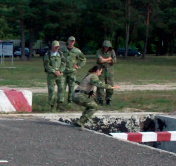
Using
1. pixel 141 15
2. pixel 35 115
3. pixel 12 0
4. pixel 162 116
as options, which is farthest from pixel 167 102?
pixel 141 15

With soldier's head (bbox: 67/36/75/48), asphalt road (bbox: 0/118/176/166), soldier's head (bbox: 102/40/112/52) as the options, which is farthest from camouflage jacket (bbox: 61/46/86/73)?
asphalt road (bbox: 0/118/176/166)

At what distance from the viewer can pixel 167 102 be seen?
1296 cm

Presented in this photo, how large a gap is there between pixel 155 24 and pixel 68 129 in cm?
5059

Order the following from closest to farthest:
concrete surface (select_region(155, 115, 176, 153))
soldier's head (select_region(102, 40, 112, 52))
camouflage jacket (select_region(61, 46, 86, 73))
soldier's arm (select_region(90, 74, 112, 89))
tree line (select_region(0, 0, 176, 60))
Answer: soldier's arm (select_region(90, 74, 112, 89)) < concrete surface (select_region(155, 115, 176, 153)) < camouflage jacket (select_region(61, 46, 86, 73)) < soldier's head (select_region(102, 40, 112, 52)) < tree line (select_region(0, 0, 176, 60))

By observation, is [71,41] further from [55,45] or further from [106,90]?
[106,90]

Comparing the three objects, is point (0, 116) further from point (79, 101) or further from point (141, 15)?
point (141, 15)

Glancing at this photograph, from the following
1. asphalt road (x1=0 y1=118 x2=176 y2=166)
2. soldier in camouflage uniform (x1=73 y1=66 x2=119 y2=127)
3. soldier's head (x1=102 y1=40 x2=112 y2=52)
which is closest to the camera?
asphalt road (x1=0 y1=118 x2=176 y2=166)

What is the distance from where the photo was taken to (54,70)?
35.7ft

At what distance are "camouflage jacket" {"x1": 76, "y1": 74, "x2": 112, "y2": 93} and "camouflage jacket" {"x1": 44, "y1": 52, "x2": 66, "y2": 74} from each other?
7.04 ft

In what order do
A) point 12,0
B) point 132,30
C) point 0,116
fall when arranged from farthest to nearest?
point 132,30
point 12,0
point 0,116

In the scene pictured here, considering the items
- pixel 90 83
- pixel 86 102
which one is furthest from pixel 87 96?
pixel 90 83

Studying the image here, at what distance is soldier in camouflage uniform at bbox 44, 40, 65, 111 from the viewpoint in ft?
35.8

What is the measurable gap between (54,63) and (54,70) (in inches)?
8.6

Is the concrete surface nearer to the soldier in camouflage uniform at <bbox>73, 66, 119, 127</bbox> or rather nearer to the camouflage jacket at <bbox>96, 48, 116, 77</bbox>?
the camouflage jacket at <bbox>96, 48, 116, 77</bbox>
